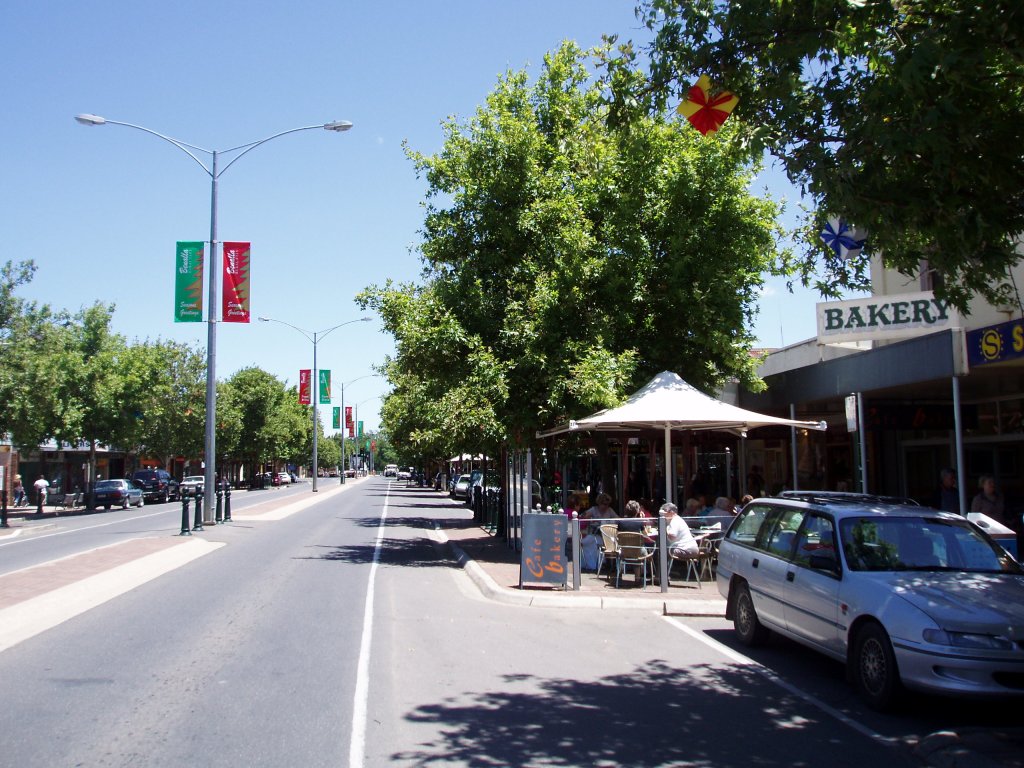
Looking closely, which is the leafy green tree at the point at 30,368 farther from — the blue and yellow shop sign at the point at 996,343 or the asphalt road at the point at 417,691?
the blue and yellow shop sign at the point at 996,343

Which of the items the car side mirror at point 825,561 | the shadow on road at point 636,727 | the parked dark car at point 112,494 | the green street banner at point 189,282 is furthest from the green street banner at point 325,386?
the car side mirror at point 825,561

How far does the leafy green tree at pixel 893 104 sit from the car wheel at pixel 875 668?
3.00 meters

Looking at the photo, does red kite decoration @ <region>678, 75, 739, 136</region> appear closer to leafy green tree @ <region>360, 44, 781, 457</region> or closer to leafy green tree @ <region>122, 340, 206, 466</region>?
leafy green tree @ <region>360, 44, 781, 457</region>

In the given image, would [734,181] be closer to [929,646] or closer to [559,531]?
[559,531]

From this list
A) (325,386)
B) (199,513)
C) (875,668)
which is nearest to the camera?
(875,668)

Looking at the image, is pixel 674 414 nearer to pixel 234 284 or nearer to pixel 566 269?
pixel 566 269

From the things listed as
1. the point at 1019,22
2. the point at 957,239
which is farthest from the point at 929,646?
the point at 1019,22

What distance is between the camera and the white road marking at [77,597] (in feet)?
31.7

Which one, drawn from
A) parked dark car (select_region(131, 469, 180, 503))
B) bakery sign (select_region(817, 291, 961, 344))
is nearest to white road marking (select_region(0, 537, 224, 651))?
bakery sign (select_region(817, 291, 961, 344))

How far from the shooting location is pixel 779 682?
25.6 feet

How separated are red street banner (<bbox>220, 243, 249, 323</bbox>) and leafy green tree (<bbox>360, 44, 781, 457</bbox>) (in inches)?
293

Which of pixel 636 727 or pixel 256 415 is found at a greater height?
pixel 256 415

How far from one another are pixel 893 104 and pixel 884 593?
3947mm

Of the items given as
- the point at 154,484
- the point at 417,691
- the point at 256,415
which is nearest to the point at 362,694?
the point at 417,691
